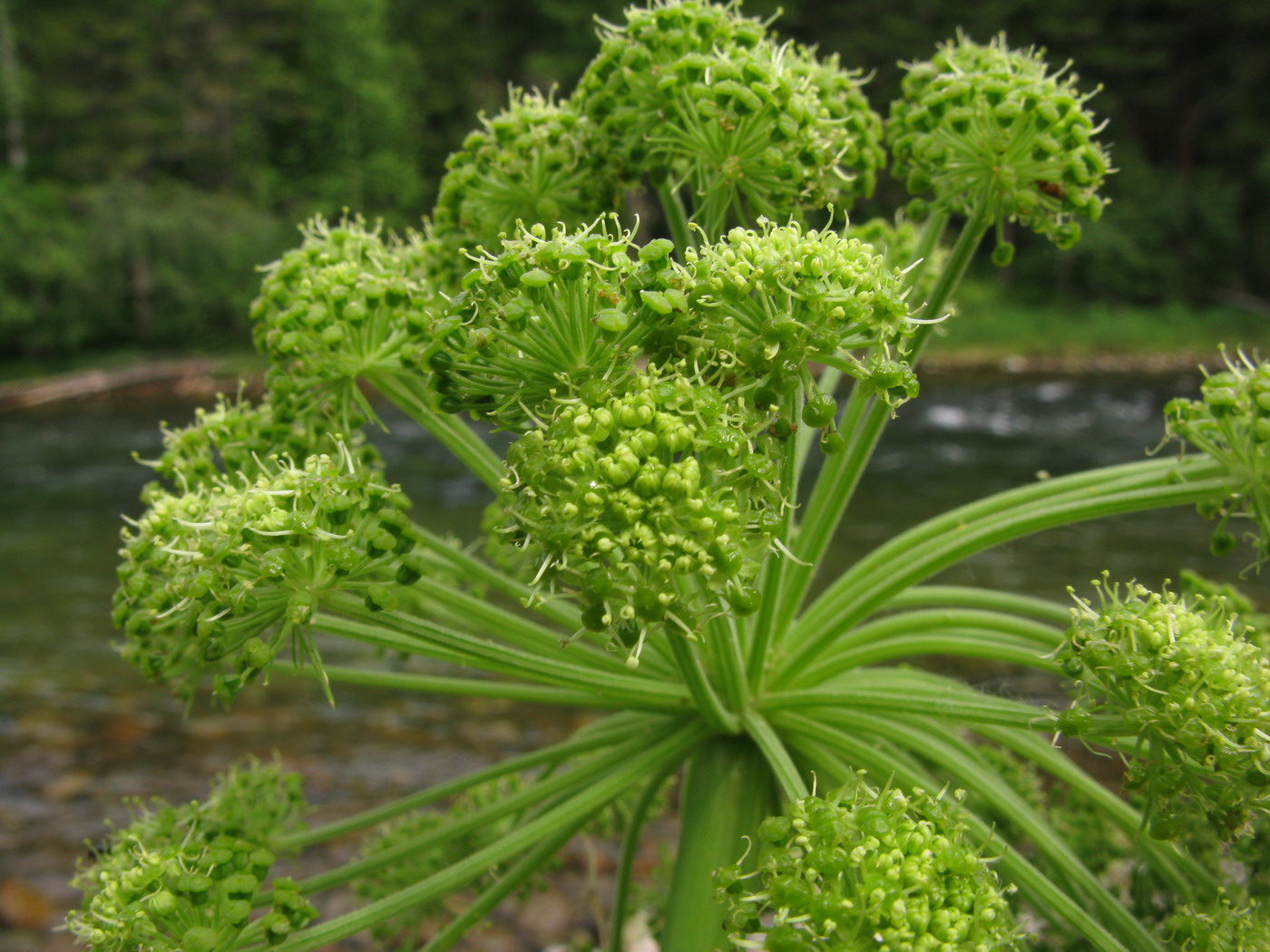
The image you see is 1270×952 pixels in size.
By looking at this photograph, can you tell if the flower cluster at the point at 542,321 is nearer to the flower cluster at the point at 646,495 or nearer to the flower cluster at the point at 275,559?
the flower cluster at the point at 646,495

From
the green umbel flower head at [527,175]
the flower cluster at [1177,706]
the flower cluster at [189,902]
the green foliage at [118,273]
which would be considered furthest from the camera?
the green foliage at [118,273]

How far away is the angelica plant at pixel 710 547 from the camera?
4.54 ft

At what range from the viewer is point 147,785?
4828 mm

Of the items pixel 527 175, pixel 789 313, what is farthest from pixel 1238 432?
pixel 527 175

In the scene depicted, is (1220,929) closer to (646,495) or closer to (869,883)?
(869,883)

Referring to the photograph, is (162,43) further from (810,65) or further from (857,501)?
(810,65)

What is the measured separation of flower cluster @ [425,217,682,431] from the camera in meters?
1.37

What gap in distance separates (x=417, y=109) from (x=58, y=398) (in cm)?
2205

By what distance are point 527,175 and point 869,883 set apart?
156 centimetres

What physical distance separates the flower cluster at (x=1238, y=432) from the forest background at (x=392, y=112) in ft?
96.9

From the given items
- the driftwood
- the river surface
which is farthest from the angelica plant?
the driftwood

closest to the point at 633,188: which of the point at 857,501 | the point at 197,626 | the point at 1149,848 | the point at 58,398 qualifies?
the point at 197,626

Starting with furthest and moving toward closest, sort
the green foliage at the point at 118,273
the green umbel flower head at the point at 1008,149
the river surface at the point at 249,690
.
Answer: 1. the green foliage at the point at 118,273
2. the river surface at the point at 249,690
3. the green umbel flower head at the point at 1008,149

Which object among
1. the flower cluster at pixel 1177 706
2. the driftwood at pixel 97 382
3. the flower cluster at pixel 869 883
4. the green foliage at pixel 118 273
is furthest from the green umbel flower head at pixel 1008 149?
the green foliage at pixel 118 273
